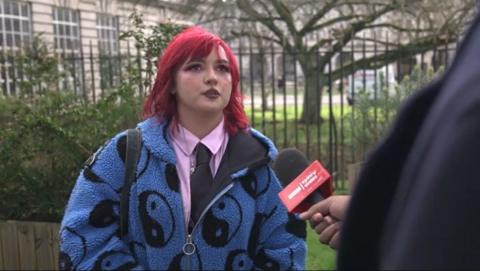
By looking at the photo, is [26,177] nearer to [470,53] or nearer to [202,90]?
[202,90]

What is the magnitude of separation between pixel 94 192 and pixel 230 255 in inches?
20.3

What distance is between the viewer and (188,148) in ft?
7.02

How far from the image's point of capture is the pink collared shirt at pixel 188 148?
6.81ft

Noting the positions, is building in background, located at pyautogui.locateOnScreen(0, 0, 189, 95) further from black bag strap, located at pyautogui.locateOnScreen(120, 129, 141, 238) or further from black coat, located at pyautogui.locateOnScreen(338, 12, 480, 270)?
black coat, located at pyautogui.locateOnScreen(338, 12, 480, 270)

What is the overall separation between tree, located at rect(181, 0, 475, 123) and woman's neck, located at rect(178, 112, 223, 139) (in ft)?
26.0

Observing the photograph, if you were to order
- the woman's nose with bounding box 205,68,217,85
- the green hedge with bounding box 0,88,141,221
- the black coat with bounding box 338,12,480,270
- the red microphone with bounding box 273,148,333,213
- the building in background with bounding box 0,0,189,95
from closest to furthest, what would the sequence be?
the black coat with bounding box 338,12,480,270 < the red microphone with bounding box 273,148,333,213 < the woman's nose with bounding box 205,68,217,85 < the green hedge with bounding box 0,88,141,221 < the building in background with bounding box 0,0,189,95

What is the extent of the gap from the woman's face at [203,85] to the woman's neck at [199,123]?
0.04ft

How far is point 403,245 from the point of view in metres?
0.56

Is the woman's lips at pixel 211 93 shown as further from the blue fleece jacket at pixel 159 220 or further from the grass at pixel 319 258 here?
the grass at pixel 319 258

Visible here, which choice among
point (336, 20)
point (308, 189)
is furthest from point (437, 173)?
point (336, 20)

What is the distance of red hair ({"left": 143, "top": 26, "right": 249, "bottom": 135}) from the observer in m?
2.14

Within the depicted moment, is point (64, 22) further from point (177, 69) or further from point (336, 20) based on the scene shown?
point (177, 69)

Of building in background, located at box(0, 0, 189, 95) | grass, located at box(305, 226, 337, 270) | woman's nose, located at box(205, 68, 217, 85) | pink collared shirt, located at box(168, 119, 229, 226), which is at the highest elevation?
building in background, located at box(0, 0, 189, 95)

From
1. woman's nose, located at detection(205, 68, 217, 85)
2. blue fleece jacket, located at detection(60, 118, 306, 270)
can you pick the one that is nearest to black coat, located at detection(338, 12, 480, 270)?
blue fleece jacket, located at detection(60, 118, 306, 270)
